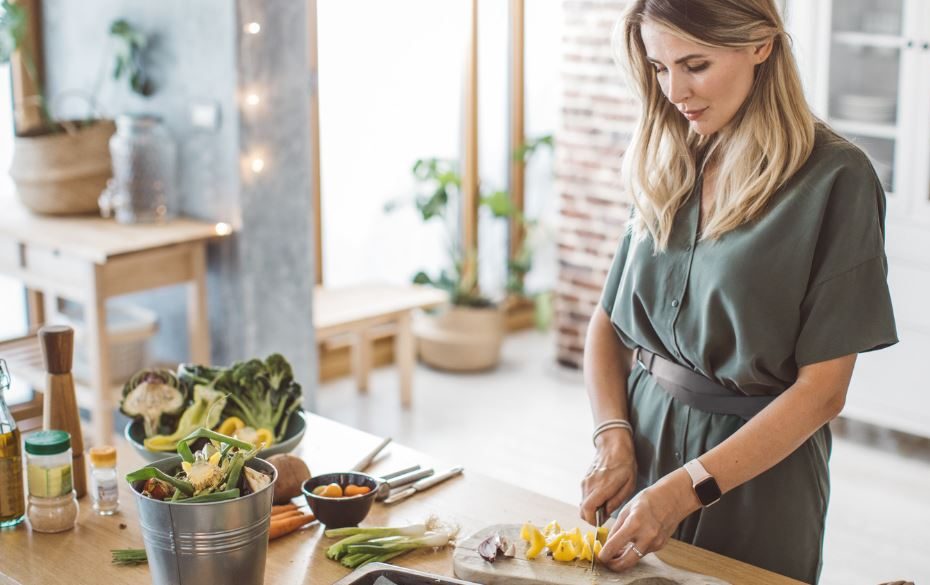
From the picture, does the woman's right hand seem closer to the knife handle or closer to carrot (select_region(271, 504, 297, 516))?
the knife handle

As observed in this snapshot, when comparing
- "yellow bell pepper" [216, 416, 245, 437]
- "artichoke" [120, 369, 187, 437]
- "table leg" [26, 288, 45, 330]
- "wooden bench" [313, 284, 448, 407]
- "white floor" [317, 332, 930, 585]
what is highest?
"artichoke" [120, 369, 187, 437]

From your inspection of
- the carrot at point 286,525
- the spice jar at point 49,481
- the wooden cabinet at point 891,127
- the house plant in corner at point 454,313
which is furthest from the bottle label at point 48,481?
the house plant in corner at point 454,313

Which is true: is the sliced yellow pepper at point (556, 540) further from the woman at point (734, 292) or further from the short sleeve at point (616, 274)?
the short sleeve at point (616, 274)

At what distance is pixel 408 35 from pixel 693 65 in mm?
3457

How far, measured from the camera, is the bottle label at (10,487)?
1.79 meters

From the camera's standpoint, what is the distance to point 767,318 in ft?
5.72

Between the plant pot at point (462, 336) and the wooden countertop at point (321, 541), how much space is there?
3.07 m

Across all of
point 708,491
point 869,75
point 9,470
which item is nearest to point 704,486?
point 708,491

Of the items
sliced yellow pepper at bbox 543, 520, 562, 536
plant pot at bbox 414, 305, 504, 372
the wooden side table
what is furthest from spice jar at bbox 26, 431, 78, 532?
plant pot at bbox 414, 305, 504, 372

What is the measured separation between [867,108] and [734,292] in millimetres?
2774

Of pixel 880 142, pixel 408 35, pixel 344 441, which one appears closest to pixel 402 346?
pixel 408 35

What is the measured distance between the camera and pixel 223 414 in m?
2.07

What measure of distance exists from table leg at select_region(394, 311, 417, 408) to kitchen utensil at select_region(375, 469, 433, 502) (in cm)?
267

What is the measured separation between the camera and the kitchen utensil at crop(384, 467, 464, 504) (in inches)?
75.5
